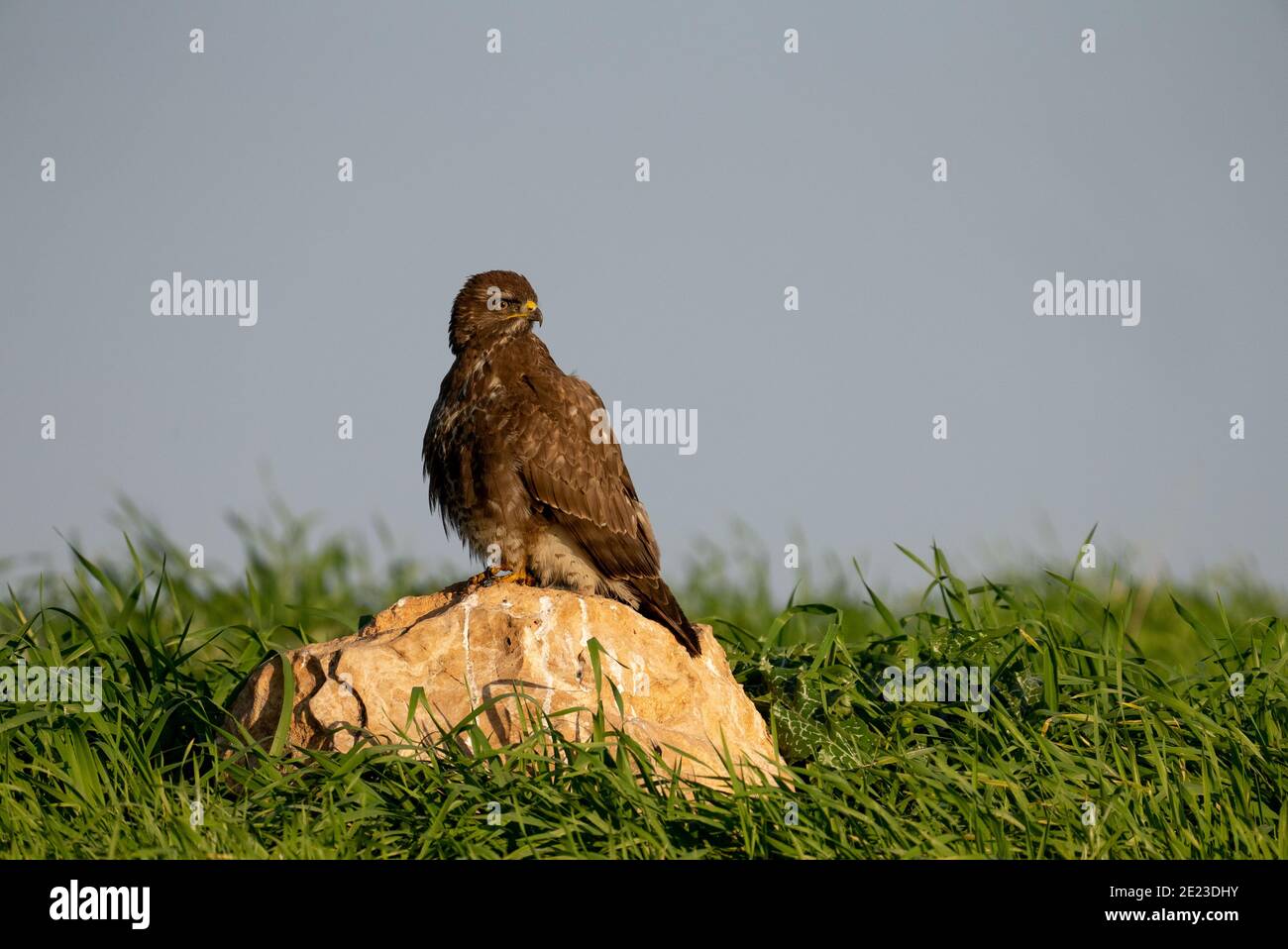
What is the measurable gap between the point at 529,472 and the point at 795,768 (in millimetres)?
1790

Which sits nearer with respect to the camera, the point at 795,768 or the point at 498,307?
the point at 795,768

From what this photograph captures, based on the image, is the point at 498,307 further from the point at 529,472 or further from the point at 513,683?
the point at 513,683

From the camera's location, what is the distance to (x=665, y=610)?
19.1ft

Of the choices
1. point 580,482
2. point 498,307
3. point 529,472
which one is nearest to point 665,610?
point 580,482

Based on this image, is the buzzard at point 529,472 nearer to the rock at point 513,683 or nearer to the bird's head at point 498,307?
the bird's head at point 498,307

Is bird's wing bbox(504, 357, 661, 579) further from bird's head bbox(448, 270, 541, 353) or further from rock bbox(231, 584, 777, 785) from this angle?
rock bbox(231, 584, 777, 785)

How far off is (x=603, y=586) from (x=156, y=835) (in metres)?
2.29

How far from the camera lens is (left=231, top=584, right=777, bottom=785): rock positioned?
5133 mm

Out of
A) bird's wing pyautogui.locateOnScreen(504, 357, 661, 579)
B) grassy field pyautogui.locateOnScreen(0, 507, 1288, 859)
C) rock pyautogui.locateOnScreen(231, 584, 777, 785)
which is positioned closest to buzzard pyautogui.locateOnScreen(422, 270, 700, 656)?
bird's wing pyautogui.locateOnScreen(504, 357, 661, 579)

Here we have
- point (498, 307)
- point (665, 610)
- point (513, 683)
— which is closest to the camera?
point (513, 683)

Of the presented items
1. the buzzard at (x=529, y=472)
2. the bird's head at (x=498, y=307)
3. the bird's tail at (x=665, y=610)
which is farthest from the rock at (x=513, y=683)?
the bird's head at (x=498, y=307)

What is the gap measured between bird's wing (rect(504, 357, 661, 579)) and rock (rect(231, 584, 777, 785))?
1.39 ft

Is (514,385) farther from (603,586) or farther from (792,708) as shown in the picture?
(792,708)
